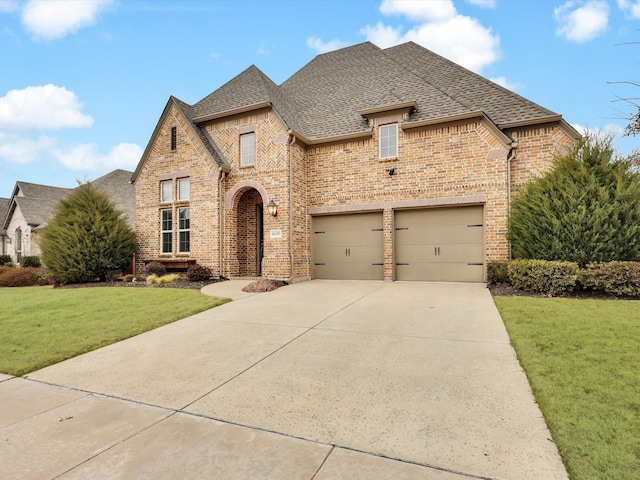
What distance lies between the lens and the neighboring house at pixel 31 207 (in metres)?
25.5

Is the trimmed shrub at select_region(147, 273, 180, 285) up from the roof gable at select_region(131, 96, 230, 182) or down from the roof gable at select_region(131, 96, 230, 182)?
down

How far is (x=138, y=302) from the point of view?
8375mm

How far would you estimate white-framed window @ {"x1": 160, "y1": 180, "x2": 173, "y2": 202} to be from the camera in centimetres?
1411

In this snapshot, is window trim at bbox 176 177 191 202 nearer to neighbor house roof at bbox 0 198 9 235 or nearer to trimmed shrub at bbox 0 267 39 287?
trimmed shrub at bbox 0 267 39 287

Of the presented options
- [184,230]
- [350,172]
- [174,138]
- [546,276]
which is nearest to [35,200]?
[174,138]

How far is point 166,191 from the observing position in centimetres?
1421

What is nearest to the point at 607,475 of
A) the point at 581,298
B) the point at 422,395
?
the point at 422,395

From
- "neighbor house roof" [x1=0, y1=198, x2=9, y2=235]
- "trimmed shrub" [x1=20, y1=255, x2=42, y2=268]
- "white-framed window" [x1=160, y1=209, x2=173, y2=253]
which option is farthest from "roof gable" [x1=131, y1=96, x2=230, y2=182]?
"neighbor house roof" [x1=0, y1=198, x2=9, y2=235]

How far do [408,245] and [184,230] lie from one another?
359 inches

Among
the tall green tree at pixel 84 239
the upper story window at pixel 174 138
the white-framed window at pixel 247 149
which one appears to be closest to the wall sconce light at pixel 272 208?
the white-framed window at pixel 247 149

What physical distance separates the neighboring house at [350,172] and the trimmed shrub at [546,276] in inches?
80.1

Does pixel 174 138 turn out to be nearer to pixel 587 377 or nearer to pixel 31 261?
pixel 587 377

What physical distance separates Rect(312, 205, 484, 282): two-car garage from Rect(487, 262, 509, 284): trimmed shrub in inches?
36.4

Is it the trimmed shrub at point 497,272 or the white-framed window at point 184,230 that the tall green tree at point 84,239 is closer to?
the white-framed window at point 184,230
